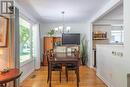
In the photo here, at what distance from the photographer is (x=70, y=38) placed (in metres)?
9.16

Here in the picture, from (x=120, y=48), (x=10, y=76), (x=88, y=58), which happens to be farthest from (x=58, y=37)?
(x=10, y=76)

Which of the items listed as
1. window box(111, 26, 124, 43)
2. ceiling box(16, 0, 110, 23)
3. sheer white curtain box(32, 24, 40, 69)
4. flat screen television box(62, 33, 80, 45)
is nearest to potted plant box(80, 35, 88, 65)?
flat screen television box(62, 33, 80, 45)

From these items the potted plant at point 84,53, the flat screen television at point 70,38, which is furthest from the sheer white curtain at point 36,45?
the potted plant at point 84,53

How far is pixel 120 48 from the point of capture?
373 cm

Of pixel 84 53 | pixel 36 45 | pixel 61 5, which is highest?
pixel 61 5

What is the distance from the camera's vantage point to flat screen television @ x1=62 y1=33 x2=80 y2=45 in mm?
9133

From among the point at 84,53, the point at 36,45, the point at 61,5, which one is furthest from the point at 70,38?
the point at 61,5

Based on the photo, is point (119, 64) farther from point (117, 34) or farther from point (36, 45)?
point (117, 34)

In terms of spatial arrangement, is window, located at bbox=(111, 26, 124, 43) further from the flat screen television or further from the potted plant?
the flat screen television

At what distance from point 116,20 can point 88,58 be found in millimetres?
2478

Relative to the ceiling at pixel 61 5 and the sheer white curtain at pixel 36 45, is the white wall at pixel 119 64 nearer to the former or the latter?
the ceiling at pixel 61 5

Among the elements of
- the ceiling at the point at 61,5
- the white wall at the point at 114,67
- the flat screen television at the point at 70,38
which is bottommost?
the white wall at the point at 114,67

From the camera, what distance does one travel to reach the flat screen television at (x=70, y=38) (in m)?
9.13

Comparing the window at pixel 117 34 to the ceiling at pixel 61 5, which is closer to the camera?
the ceiling at pixel 61 5
